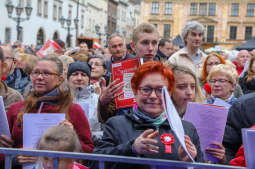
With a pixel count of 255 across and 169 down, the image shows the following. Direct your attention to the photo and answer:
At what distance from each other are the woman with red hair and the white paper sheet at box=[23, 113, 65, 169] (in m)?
0.51

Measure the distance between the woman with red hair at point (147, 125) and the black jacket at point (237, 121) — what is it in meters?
0.47

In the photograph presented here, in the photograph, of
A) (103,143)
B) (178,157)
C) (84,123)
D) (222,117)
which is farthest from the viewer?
(84,123)

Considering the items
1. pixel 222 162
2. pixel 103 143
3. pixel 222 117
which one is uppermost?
pixel 222 117

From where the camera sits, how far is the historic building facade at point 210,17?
169 ft

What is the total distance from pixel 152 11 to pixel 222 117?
50.3 metres

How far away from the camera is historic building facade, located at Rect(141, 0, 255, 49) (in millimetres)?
51500

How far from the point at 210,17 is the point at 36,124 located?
51.8 m

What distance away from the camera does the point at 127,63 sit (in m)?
3.68

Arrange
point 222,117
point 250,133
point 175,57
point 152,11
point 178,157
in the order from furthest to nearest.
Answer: point 152,11
point 175,57
point 222,117
point 178,157
point 250,133

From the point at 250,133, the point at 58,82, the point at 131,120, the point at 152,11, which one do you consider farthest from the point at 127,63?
the point at 152,11

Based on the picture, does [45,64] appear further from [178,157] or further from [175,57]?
[175,57]

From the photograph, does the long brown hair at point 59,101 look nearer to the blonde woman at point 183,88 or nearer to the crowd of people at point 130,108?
the crowd of people at point 130,108

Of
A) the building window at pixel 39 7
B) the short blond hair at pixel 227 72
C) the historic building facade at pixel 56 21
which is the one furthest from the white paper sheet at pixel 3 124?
the building window at pixel 39 7

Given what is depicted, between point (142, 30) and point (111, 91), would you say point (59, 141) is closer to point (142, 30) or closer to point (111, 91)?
point (111, 91)
